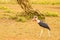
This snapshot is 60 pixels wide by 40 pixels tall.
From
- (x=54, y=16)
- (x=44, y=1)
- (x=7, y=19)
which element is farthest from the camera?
(x=44, y=1)

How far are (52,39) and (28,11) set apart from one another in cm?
604

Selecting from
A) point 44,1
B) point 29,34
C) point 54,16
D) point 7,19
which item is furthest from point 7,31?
point 44,1

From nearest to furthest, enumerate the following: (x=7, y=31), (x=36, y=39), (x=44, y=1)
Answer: (x=36, y=39) → (x=7, y=31) → (x=44, y=1)

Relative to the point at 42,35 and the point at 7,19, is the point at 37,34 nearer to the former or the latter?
the point at 42,35

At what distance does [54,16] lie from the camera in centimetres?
1758

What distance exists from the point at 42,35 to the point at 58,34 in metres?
0.75

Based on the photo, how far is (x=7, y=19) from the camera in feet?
51.3

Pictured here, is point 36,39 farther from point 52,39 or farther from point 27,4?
point 27,4

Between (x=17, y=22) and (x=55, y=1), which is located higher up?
(x=17, y=22)

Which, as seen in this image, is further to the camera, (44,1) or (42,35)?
(44,1)

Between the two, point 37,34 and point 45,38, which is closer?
point 45,38

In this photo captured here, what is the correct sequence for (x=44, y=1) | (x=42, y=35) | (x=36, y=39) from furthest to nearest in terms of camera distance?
1. (x=44, y=1)
2. (x=42, y=35)
3. (x=36, y=39)

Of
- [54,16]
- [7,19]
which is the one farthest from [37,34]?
[54,16]

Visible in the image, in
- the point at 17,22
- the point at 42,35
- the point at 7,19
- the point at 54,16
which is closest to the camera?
the point at 42,35
